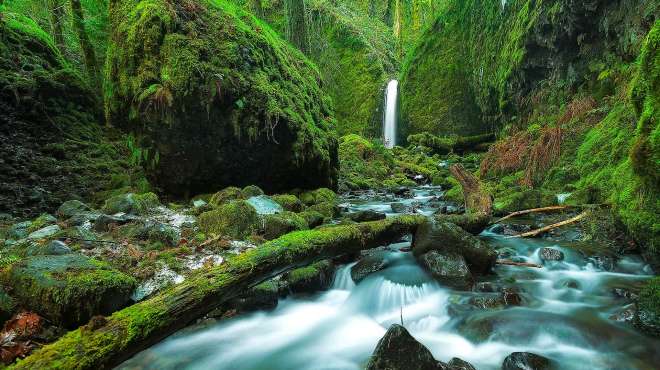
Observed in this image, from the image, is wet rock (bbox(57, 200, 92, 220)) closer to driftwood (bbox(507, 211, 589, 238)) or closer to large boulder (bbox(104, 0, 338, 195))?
large boulder (bbox(104, 0, 338, 195))

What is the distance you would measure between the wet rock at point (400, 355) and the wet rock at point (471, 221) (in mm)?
3010

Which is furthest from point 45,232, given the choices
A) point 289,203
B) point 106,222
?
point 289,203

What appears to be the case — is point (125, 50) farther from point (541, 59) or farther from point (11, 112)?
point (541, 59)

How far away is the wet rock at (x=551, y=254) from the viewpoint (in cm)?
462

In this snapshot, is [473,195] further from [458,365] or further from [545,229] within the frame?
[458,365]

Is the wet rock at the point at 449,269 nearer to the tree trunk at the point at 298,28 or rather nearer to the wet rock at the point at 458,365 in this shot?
the wet rock at the point at 458,365

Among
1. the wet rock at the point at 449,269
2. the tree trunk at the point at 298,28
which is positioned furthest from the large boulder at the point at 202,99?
the wet rock at the point at 449,269

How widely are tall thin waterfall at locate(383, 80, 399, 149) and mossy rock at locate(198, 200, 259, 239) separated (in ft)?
54.8

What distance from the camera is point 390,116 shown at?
71.7 ft

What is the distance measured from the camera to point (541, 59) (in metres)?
11.5

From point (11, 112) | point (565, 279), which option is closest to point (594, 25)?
point (565, 279)

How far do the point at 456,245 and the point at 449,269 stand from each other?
30 centimetres

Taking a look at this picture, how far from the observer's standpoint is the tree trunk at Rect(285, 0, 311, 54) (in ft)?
39.1

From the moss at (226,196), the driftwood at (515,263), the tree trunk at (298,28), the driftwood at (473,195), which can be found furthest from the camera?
the tree trunk at (298,28)
